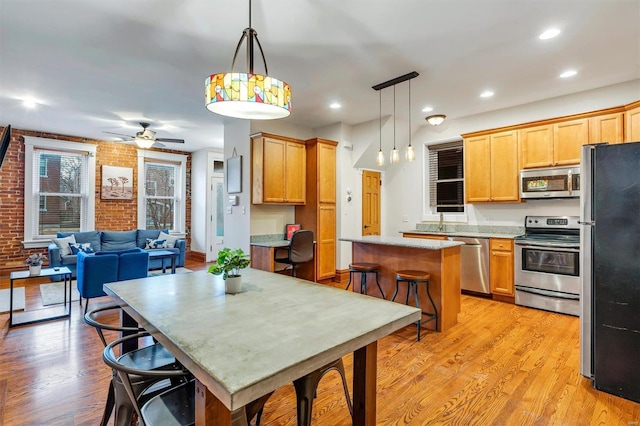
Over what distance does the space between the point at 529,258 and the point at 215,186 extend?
6.60m

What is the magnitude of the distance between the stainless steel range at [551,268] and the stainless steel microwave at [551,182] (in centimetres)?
41

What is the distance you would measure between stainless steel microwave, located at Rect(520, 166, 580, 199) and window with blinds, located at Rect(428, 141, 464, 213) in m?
1.15

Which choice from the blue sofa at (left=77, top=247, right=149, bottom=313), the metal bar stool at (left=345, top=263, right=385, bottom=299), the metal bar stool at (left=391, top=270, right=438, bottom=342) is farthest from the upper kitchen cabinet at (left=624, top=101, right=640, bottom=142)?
the blue sofa at (left=77, top=247, right=149, bottom=313)

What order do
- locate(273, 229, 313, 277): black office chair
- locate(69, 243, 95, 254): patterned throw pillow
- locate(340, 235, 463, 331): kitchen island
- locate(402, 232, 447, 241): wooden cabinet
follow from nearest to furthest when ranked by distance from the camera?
locate(340, 235, 463, 331): kitchen island, locate(273, 229, 313, 277): black office chair, locate(402, 232, 447, 241): wooden cabinet, locate(69, 243, 95, 254): patterned throw pillow

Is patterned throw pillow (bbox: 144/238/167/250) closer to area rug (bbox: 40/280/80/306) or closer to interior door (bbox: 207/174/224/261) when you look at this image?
interior door (bbox: 207/174/224/261)

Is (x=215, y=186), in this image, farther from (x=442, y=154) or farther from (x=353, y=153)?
(x=442, y=154)

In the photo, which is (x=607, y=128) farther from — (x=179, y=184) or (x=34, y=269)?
(x=179, y=184)

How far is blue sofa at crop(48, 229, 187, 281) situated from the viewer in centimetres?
573

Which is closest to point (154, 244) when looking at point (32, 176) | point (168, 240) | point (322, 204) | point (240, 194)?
point (168, 240)

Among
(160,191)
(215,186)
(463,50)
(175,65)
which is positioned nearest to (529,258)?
(463,50)

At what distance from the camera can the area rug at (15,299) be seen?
4137 millimetres

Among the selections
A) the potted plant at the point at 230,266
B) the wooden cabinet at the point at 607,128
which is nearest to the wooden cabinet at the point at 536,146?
the wooden cabinet at the point at 607,128

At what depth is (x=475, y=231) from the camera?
543cm

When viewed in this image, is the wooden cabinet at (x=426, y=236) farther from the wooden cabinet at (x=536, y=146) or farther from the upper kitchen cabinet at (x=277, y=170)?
the upper kitchen cabinet at (x=277, y=170)
